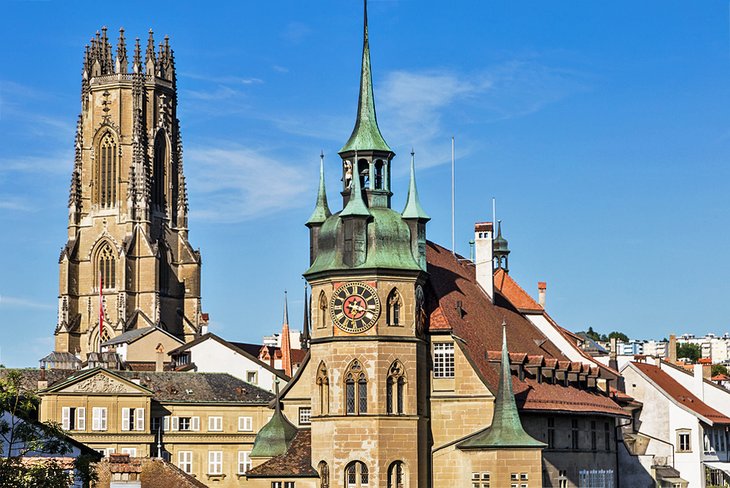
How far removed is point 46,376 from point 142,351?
122ft

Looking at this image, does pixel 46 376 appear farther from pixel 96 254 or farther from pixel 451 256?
pixel 96 254

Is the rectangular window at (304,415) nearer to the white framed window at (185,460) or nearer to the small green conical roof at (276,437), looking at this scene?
the small green conical roof at (276,437)

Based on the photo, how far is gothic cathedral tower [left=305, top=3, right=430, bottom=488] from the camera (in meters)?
→ 71.2

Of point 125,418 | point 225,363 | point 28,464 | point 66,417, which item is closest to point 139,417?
point 125,418

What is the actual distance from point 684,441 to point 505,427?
3908 centimetres

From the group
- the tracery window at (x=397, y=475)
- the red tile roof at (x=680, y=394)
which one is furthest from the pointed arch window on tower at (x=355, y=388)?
the red tile roof at (x=680, y=394)

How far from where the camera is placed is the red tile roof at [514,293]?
315ft

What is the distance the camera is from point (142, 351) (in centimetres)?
14788

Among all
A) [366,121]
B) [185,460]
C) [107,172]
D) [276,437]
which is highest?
[107,172]

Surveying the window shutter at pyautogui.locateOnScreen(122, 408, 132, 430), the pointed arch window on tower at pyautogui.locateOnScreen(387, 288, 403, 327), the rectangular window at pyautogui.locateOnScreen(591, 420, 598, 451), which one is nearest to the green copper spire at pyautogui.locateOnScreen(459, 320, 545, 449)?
the pointed arch window on tower at pyautogui.locateOnScreen(387, 288, 403, 327)

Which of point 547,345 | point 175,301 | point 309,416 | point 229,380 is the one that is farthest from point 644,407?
point 175,301

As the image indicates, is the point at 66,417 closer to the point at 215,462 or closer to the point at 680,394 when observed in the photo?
the point at 215,462

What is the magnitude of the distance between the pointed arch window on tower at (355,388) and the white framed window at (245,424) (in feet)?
121

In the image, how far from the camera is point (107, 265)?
176875 millimetres
